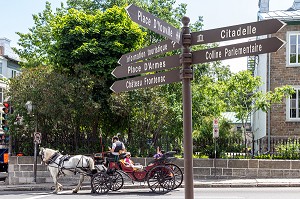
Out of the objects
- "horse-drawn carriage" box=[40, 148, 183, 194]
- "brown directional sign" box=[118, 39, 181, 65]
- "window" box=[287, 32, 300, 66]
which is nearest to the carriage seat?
"horse-drawn carriage" box=[40, 148, 183, 194]

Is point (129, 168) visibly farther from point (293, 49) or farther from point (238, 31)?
point (293, 49)

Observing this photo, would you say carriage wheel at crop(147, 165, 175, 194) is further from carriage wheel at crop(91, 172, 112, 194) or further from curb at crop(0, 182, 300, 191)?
curb at crop(0, 182, 300, 191)

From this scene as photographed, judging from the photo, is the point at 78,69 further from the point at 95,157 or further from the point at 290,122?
the point at 290,122

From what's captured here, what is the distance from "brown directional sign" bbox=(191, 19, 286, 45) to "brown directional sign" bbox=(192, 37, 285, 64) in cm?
11

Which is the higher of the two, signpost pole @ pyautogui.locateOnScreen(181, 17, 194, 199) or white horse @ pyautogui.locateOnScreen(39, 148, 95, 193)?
signpost pole @ pyautogui.locateOnScreen(181, 17, 194, 199)

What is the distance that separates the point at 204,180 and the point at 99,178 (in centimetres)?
535

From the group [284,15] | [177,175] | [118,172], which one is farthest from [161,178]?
[284,15]

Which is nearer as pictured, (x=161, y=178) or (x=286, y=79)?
(x=161, y=178)

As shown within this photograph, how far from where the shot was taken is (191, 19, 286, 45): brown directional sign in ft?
18.0

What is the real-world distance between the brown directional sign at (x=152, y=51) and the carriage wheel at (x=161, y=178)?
11013 mm

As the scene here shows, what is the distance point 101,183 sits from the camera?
17.8 m

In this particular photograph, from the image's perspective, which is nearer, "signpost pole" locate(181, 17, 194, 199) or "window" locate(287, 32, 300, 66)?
"signpost pole" locate(181, 17, 194, 199)

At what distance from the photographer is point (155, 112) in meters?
22.5

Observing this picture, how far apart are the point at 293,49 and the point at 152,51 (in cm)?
2172
